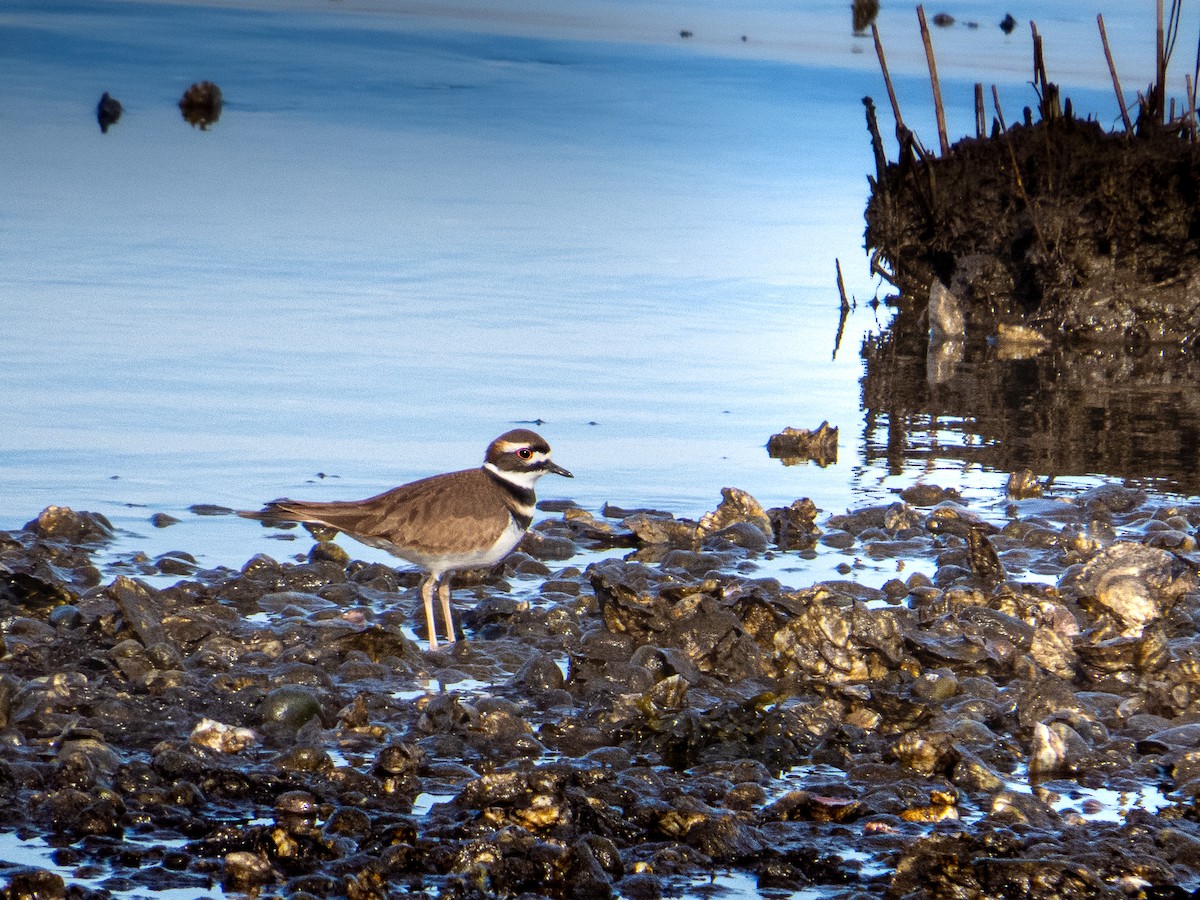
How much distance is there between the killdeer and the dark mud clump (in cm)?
982

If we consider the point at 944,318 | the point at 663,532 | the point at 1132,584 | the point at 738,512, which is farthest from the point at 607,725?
the point at 944,318

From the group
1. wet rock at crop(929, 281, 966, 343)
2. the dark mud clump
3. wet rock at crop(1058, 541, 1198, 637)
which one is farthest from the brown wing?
the dark mud clump

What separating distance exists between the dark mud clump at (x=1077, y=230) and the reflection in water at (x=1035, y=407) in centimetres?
48

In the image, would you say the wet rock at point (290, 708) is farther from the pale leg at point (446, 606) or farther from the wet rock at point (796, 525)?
the wet rock at point (796, 525)

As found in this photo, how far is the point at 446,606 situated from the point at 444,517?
1.45 feet

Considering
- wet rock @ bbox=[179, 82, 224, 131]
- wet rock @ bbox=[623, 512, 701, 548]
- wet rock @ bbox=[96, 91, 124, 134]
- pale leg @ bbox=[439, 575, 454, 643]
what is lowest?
pale leg @ bbox=[439, 575, 454, 643]

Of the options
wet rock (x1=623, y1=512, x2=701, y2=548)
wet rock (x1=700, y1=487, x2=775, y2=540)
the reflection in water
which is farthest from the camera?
the reflection in water

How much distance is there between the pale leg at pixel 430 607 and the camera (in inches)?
311

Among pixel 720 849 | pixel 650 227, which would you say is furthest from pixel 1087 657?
pixel 650 227

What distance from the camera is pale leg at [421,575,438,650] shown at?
789 cm

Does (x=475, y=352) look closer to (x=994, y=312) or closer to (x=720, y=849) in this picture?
(x=994, y=312)

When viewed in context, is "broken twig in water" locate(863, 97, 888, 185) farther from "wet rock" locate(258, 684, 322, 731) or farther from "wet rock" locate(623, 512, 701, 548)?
"wet rock" locate(258, 684, 322, 731)

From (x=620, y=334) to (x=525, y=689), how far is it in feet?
31.3

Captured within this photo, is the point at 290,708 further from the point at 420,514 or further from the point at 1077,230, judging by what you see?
the point at 1077,230
